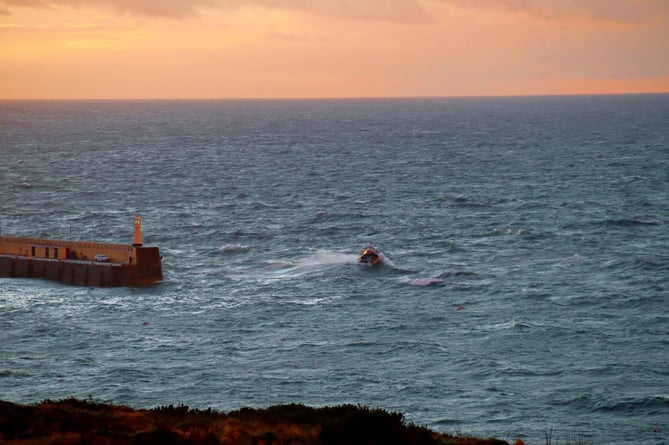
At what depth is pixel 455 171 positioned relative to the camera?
589ft

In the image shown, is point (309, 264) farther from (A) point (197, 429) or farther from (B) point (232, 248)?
(A) point (197, 429)

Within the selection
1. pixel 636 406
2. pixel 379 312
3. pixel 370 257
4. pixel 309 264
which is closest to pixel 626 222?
pixel 370 257

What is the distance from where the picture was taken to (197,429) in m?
30.7

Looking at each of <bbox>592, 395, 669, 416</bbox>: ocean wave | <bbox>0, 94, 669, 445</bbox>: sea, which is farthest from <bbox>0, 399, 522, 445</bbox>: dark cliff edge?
<bbox>592, 395, 669, 416</bbox>: ocean wave

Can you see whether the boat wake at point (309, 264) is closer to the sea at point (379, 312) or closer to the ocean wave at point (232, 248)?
the sea at point (379, 312)

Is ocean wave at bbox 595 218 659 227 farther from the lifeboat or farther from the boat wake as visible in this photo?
the lifeboat

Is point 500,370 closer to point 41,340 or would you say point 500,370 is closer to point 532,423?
point 532,423

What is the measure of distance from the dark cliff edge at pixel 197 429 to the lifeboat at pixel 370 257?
5685cm

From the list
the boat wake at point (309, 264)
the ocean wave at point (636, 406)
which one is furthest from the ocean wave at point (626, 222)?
the ocean wave at point (636, 406)

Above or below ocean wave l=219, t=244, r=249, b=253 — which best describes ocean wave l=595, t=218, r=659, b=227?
above

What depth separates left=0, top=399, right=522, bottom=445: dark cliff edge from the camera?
29.4m

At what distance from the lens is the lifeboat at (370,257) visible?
91.3 metres

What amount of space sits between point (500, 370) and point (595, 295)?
2168 centimetres

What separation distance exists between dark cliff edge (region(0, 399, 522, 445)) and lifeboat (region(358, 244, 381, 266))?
56853 mm
